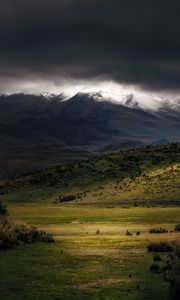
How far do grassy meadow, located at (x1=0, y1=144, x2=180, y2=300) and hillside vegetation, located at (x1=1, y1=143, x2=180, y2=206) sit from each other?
0.45ft

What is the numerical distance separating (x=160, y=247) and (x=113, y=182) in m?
67.2

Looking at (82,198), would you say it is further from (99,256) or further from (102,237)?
(99,256)

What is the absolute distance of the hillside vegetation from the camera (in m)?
88.1

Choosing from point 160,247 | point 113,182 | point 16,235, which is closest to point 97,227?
point 16,235

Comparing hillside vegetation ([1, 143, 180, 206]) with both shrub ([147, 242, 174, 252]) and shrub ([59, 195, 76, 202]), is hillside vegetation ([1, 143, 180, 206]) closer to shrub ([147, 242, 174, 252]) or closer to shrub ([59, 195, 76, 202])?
shrub ([59, 195, 76, 202])

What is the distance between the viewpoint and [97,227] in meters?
50.1

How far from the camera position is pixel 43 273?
87.0ft

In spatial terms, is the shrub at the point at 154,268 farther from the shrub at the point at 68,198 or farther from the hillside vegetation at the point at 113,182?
the shrub at the point at 68,198

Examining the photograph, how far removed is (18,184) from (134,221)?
5948 centimetres

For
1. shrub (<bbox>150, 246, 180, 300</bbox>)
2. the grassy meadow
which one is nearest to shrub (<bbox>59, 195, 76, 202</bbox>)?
the grassy meadow

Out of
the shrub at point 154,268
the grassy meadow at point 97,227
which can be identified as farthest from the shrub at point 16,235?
the shrub at point 154,268

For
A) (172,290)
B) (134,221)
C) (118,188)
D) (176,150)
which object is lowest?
(172,290)

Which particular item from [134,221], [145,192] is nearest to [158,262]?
[134,221]

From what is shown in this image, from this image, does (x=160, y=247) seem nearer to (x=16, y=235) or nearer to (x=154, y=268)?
(x=154, y=268)
